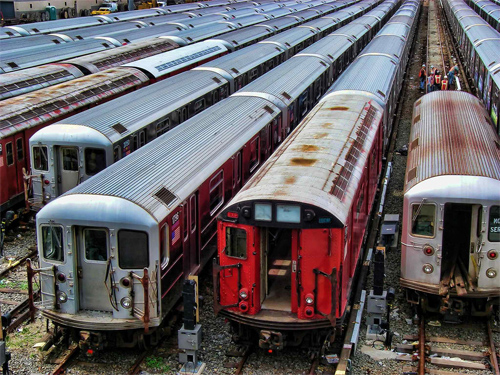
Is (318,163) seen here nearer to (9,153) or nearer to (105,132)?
(105,132)

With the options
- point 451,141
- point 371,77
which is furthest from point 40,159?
point 371,77

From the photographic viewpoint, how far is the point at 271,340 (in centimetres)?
1011

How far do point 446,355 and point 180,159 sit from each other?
225 inches

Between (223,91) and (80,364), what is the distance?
12020mm

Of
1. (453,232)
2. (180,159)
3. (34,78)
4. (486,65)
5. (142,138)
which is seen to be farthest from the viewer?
(486,65)

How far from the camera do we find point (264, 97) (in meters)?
17.9

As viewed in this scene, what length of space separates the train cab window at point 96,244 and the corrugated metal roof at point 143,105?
175 inches

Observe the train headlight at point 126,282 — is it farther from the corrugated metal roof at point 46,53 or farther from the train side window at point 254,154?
the corrugated metal roof at point 46,53

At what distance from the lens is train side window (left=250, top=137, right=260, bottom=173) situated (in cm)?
1533

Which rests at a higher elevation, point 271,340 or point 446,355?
point 271,340

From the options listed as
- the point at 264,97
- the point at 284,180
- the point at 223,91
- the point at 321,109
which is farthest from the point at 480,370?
the point at 223,91

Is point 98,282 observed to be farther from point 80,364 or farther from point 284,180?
point 284,180

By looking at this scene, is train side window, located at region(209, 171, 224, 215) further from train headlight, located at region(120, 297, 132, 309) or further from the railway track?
the railway track

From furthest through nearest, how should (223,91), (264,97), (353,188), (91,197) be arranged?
(223,91)
(264,97)
(353,188)
(91,197)
